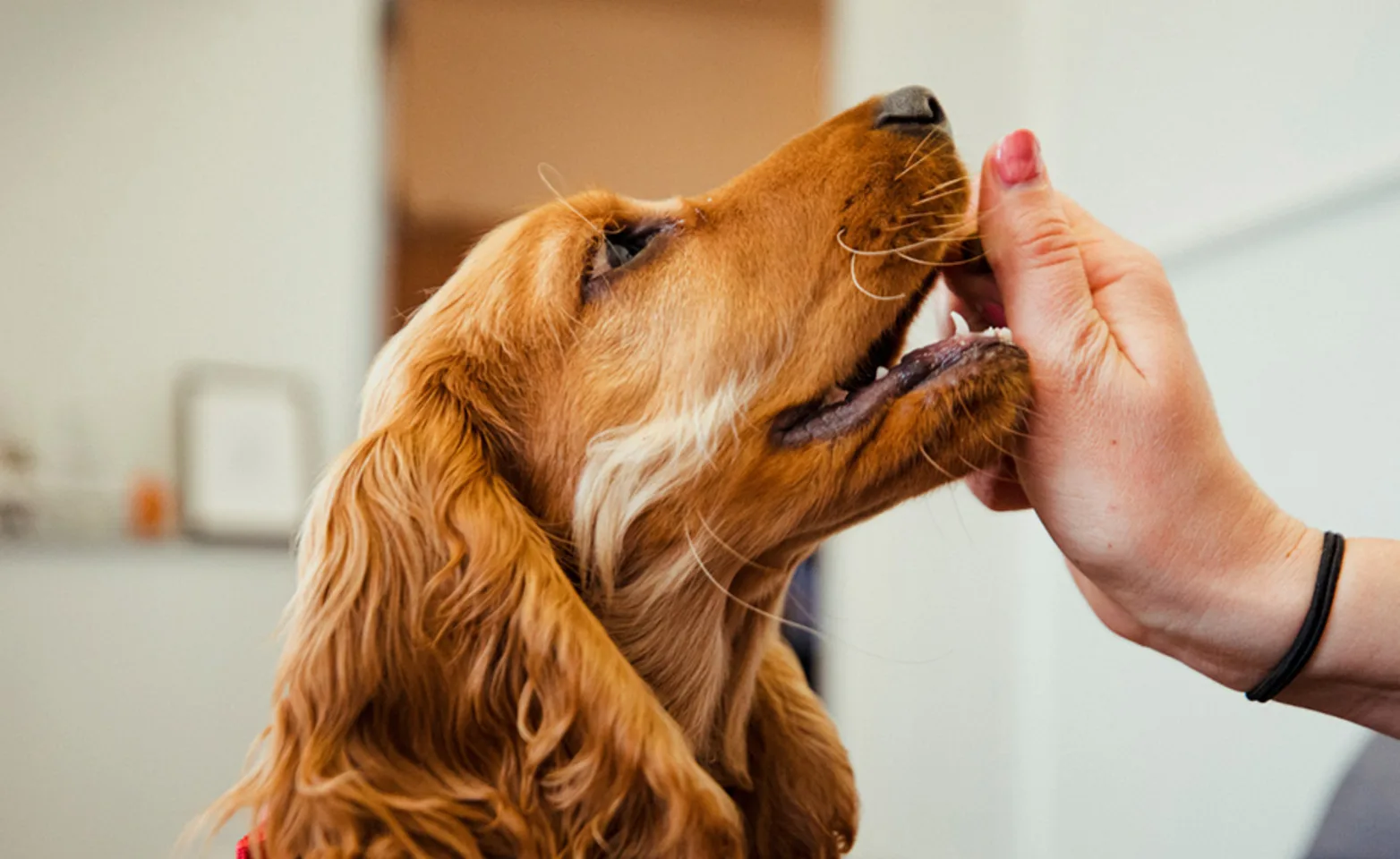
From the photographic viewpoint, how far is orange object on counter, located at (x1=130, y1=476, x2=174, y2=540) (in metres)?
2.81

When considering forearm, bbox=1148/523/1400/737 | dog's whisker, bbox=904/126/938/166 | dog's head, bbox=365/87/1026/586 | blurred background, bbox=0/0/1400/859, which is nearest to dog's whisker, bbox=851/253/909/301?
dog's head, bbox=365/87/1026/586

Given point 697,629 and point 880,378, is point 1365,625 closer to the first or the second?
point 880,378

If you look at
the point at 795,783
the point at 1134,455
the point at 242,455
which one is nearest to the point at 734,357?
the point at 1134,455

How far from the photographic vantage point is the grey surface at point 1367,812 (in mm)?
1170

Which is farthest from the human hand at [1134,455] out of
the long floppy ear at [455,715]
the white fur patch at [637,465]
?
the long floppy ear at [455,715]

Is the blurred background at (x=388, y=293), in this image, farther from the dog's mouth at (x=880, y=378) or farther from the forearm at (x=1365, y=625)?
the dog's mouth at (x=880, y=378)

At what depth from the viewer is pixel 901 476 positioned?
102 cm

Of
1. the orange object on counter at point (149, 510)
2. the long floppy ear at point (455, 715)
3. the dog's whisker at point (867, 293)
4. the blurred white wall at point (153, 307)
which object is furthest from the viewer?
the orange object on counter at point (149, 510)

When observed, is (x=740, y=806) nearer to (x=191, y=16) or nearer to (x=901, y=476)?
(x=901, y=476)

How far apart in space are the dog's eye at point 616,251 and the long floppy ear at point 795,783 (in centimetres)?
47

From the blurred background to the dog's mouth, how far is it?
51.8 inches

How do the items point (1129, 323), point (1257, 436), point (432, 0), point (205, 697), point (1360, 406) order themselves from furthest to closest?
1. point (432, 0)
2. point (205, 697)
3. point (1257, 436)
4. point (1360, 406)
5. point (1129, 323)

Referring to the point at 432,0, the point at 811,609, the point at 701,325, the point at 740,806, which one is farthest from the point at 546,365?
the point at 432,0

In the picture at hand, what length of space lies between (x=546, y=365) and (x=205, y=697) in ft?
7.09
